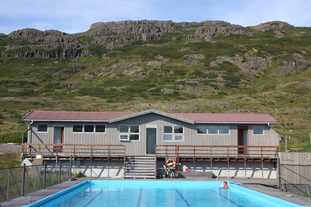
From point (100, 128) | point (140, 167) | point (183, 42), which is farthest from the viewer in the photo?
point (183, 42)

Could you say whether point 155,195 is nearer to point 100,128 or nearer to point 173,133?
point 173,133

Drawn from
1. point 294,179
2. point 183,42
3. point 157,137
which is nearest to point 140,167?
point 157,137

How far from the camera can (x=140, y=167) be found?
24.4 meters

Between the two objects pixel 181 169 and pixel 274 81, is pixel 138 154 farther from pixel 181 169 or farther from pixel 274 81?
pixel 274 81

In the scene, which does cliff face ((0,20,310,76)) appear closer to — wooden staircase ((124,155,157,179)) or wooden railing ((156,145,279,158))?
wooden railing ((156,145,279,158))

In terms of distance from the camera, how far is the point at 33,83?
109 metres

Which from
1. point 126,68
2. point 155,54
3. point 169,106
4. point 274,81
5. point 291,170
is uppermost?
point 155,54

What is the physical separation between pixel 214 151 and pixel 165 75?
3099 inches

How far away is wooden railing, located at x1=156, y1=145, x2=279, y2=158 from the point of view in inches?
1010

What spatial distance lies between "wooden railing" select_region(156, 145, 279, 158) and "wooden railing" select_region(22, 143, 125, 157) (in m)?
3.36

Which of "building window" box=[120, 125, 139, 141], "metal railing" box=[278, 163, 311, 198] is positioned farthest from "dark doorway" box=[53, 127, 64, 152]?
"metal railing" box=[278, 163, 311, 198]

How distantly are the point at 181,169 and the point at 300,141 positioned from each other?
1872cm

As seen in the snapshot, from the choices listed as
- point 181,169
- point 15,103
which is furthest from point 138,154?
point 15,103

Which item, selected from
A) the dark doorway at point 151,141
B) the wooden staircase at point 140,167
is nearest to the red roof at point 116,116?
the dark doorway at point 151,141
